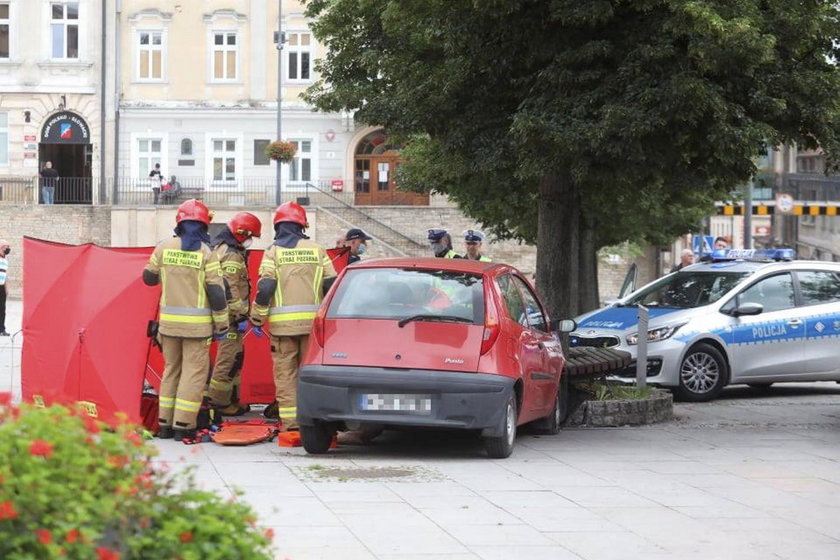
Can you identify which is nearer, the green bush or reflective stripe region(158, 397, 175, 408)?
the green bush

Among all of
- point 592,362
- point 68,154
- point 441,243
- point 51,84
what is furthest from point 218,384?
point 68,154

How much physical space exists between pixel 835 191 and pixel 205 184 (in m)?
25.0

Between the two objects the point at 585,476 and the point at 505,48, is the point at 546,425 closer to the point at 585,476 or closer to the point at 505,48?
the point at 585,476

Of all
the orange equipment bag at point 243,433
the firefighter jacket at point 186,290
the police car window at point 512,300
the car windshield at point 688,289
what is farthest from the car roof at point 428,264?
the car windshield at point 688,289

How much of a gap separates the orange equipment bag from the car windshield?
673cm

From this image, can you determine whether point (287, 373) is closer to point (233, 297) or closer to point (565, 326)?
point (233, 297)

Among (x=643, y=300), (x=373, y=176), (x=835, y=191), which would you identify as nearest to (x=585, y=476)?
(x=643, y=300)

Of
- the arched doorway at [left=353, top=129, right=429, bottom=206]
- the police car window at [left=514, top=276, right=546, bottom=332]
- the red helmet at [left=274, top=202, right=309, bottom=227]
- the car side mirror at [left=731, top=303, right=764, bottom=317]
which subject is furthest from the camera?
the arched doorway at [left=353, top=129, right=429, bottom=206]

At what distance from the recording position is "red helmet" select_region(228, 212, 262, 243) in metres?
12.4

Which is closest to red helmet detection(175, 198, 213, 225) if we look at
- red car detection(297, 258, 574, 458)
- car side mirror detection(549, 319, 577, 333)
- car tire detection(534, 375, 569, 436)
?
red car detection(297, 258, 574, 458)

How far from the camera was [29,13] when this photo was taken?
55188 mm

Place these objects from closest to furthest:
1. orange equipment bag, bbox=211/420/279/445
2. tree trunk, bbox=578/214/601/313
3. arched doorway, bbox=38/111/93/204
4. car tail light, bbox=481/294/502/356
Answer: car tail light, bbox=481/294/502/356 → orange equipment bag, bbox=211/420/279/445 → tree trunk, bbox=578/214/601/313 → arched doorway, bbox=38/111/93/204

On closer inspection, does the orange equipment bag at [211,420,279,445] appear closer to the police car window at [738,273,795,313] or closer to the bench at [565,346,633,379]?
the bench at [565,346,633,379]

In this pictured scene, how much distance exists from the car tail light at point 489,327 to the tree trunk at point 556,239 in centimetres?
405
